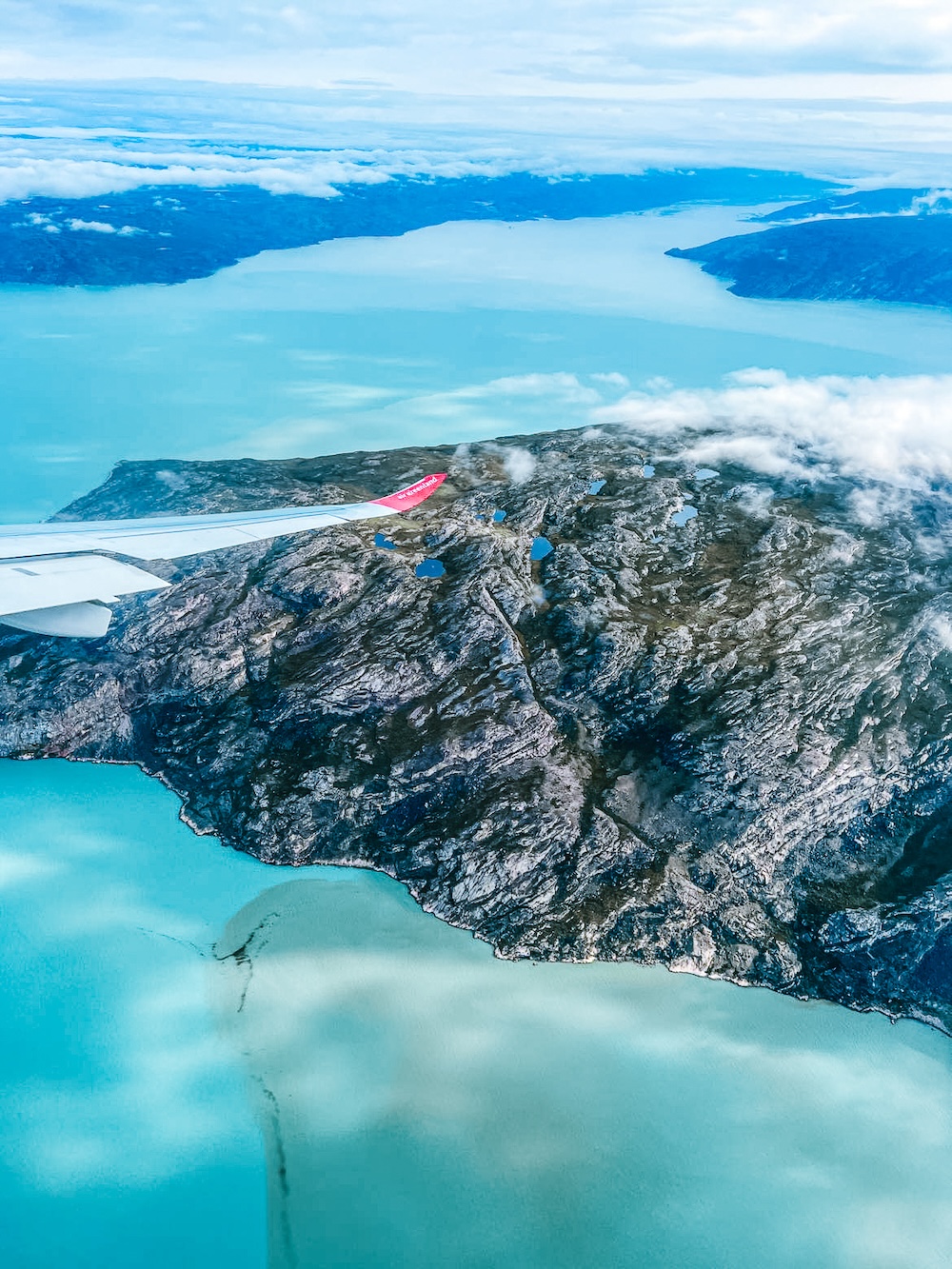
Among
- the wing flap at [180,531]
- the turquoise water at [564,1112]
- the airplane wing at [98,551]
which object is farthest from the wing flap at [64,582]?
the turquoise water at [564,1112]

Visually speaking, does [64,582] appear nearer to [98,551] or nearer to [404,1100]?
[98,551]

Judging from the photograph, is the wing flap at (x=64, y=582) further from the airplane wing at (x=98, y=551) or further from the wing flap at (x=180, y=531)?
the wing flap at (x=180, y=531)

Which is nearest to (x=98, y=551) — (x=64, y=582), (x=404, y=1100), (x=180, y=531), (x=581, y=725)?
(x=64, y=582)

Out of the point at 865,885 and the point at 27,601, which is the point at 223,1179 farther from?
the point at 865,885

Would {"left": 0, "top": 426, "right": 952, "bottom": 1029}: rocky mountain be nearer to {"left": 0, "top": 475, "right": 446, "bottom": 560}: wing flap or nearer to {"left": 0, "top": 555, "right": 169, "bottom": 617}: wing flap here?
{"left": 0, "top": 475, "right": 446, "bottom": 560}: wing flap

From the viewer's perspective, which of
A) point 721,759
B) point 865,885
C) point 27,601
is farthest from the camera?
point 721,759

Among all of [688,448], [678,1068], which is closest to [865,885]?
[678,1068]

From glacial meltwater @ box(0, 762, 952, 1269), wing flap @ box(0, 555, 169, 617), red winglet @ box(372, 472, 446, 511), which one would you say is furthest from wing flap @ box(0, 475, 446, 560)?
glacial meltwater @ box(0, 762, 952, 1269)
